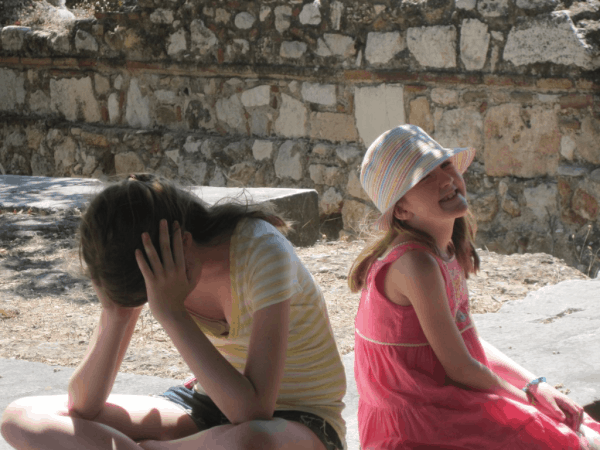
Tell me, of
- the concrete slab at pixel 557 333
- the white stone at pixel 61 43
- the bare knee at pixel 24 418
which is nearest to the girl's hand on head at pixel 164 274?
the bare knee at pixel 24 418

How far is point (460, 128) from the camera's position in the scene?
5.08m

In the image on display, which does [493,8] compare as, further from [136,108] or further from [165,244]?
[165,244]

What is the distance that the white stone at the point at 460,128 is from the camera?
5012 millimetres

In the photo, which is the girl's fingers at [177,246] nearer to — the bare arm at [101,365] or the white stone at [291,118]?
the bare arm at [101,365]

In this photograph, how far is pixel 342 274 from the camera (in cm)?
413

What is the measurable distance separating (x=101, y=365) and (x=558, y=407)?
1125 mm

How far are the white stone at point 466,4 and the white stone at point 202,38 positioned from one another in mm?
2109

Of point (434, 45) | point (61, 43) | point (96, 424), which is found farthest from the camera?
point (61, 43)

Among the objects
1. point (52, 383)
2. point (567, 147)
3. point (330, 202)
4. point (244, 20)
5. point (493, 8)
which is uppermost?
point (493, 8)

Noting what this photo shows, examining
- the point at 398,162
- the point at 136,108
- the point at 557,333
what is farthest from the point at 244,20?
the point at 398,162

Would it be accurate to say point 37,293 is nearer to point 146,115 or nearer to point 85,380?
point 85,380

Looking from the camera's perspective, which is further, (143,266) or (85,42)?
(85,42)

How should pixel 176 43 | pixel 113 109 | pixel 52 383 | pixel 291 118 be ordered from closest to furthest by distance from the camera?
pixel 52 383
pixel 291 118
pixel 176 43
pixel 113 109

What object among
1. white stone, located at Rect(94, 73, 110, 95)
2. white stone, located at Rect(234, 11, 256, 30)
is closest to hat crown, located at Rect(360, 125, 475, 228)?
white stone, located at Rect(234, 11, 256, 30)
